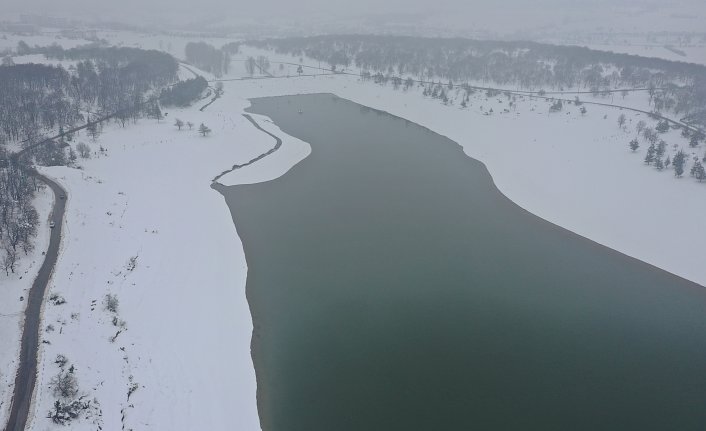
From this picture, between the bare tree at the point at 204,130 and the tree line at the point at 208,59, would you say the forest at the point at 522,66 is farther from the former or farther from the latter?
the bare tree at the point at 204,130

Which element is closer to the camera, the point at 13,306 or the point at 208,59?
the point at 13,306

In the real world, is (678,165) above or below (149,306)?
above

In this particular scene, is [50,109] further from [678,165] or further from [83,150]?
[678,165]

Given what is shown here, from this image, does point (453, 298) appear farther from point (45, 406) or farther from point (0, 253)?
point (0, 253)

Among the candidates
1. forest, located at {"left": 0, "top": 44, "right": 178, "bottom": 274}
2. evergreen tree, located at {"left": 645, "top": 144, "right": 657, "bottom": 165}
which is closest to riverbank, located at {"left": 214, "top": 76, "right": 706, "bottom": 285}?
evergreen tree, located at {"left": 645, "top": 144, "right": 657, "bottom": 165}

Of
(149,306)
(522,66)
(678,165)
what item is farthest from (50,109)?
(522,66)

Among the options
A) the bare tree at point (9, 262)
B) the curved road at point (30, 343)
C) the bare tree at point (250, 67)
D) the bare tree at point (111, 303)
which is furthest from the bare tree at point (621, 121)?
the bare tree at point (250, 67)
